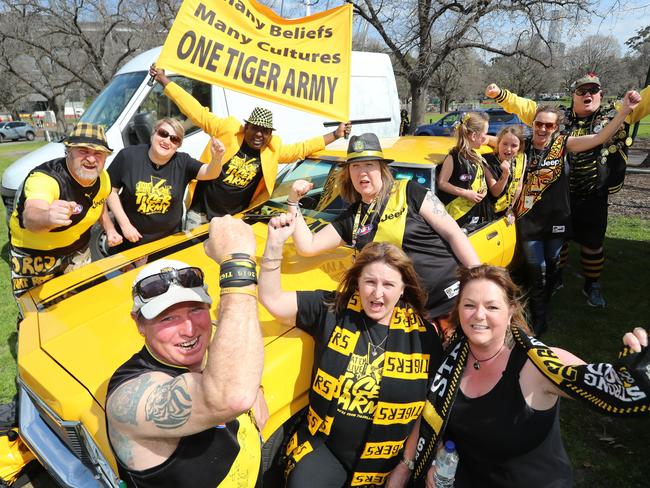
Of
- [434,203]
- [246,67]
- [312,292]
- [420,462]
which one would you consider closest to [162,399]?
[312,292]

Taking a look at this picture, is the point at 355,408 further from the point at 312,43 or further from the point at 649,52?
the point at 649,52

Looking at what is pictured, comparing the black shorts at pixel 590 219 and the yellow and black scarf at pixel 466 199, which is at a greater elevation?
the yellow and black scarf at pixel 466 199

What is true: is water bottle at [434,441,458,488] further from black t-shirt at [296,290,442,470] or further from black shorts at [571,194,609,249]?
black shorts at [571,194,609,249]

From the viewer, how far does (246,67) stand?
3229 millimetres

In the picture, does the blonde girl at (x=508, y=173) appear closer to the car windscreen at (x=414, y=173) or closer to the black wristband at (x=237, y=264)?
the car windscreen at (x=414, y=173)

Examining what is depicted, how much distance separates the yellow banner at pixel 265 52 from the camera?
310cm

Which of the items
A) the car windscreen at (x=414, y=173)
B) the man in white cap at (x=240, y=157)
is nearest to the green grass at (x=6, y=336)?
the man in white cap at (x=240, y=157)

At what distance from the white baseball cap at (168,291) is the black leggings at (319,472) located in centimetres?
103

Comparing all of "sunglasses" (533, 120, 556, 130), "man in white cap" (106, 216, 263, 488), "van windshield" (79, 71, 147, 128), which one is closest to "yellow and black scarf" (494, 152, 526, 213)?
"sunglasses" (533, 120, 556, 130)

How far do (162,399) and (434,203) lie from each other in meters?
1.99

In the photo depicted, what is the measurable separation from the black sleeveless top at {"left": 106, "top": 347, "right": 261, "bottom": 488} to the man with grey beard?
1.52 meters

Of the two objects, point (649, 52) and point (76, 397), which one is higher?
point (649, 52)

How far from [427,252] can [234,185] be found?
1.97m

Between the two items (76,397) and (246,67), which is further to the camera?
(246,67)
